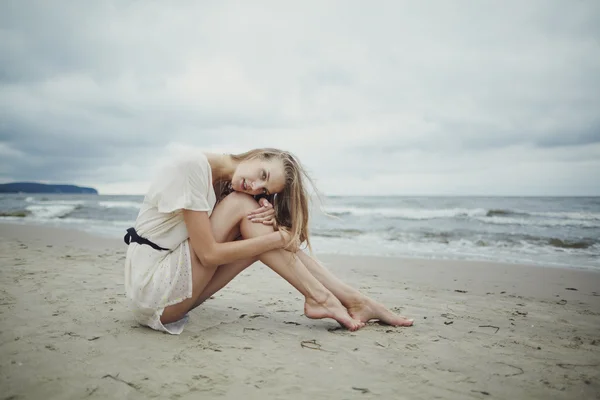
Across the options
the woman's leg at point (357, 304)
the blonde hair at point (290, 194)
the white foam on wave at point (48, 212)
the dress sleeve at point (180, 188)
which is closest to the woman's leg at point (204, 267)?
the dress sleeve at point (180, 188)

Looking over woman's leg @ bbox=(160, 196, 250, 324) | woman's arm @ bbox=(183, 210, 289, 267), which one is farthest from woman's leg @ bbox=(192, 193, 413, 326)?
woman's leg @ bbox=(160, 196, 250, 324)

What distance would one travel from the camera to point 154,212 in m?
2.44

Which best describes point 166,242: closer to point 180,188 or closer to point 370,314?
point 180,188

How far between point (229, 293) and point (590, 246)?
343 inches

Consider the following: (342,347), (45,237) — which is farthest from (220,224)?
(45,237)

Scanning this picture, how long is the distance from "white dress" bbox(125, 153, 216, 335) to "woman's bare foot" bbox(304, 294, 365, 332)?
898 millimetres

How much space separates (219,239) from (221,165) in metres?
0.55

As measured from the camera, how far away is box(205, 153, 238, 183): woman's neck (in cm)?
265

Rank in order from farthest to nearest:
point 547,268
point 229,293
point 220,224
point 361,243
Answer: point 361,243, point 547,268, point 229,293, point 220,224

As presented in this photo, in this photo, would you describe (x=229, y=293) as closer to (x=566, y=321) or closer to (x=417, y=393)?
(x=417, y=393)

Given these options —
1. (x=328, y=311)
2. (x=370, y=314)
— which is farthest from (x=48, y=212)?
(x=370, y=314)

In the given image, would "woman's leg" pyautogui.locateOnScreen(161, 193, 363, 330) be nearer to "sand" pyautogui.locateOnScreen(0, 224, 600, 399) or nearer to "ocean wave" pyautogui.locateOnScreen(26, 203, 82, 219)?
"sand" pyautogui.locateOnScreen(0, 224, 600, 399)

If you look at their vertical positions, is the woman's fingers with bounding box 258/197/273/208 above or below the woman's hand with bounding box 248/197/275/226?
above

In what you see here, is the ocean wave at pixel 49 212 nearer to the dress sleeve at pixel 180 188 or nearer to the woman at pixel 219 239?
the woman at pixel 219 239
